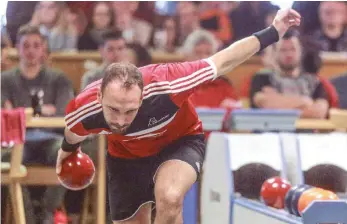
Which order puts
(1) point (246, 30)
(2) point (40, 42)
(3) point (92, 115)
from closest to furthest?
(3) point (92, 115), (2) point (40, 42), (1) point (246, 30)

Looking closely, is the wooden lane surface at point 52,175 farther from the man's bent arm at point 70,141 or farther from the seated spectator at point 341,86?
the seated spectator at point 341,86

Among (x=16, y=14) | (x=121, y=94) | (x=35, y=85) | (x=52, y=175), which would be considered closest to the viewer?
(x=121, y=94)

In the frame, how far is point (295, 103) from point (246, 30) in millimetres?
1118

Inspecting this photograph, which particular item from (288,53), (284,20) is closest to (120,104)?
(284,20)

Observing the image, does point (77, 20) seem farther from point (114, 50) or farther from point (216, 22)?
point (216, 22)

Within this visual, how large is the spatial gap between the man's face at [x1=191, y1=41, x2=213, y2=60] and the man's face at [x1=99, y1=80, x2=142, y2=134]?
90.0 inches

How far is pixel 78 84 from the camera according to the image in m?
5.06

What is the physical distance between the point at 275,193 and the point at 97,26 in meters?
2.55

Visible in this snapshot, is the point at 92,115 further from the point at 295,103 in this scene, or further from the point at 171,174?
the point at 295,103

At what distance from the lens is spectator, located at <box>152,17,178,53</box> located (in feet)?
19.0

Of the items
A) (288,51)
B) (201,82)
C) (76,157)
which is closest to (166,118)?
(201,82)

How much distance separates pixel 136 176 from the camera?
126 inches

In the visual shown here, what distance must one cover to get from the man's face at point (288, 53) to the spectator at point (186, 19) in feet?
3.19

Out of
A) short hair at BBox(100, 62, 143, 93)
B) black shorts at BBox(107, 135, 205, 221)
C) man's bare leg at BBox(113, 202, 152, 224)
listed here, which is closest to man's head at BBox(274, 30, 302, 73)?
black shorts at BBox(107, 135, 205, 221)
